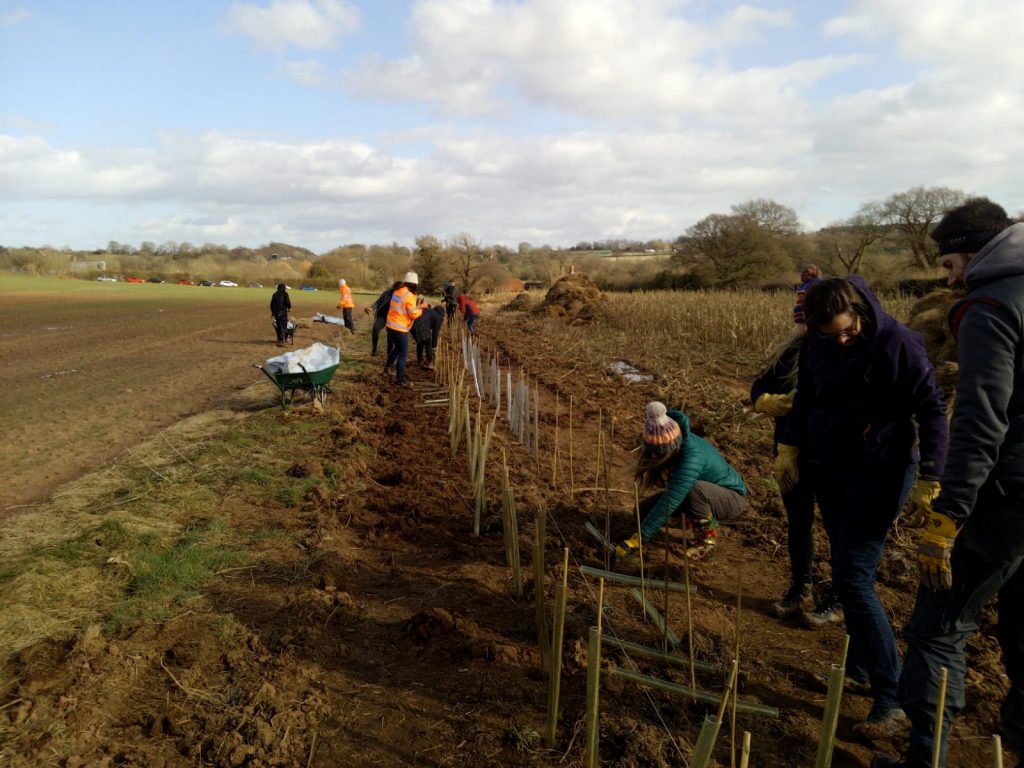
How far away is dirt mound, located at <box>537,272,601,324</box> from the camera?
74.1ft

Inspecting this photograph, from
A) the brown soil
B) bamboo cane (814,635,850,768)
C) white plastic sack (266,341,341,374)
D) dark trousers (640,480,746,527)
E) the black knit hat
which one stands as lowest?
the brown soil

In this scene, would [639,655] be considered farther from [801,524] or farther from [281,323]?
[281,323]

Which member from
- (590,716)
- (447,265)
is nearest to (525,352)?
(590,716)

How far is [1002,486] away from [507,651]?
1924 mm

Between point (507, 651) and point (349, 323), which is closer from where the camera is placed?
point (507, 651)

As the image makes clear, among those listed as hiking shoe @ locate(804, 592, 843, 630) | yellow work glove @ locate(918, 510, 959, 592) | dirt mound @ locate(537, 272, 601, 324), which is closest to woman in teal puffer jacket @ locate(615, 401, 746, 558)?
hiking shoe @ locate(804, 592, 843, 630)

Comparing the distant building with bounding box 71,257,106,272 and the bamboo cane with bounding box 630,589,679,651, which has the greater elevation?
the distant building with bounding box 71,257,106,272

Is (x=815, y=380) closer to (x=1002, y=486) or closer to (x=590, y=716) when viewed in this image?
(x=1002, y=486)

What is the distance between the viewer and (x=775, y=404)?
3.24 metres

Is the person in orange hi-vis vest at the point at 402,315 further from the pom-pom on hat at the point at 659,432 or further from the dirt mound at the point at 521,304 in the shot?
the dirt mound at the point at 521,304

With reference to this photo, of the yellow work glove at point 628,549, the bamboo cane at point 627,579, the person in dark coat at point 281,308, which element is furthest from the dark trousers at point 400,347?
the bamboo cane at point 627,579

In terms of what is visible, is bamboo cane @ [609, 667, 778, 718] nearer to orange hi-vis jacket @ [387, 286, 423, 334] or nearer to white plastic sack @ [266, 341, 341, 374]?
white plastic sack @ [266, 341, 341, 374]

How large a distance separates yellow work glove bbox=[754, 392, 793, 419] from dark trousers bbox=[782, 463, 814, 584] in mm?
396

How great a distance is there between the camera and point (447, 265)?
36344 millimetres
